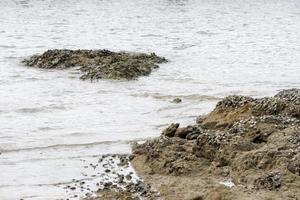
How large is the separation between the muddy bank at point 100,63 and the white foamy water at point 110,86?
1.69ft

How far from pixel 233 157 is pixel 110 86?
795 centimetres

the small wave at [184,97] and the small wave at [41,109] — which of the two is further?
the small wave at [184,97]

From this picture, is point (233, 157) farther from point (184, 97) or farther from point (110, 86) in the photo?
point (110, 86)

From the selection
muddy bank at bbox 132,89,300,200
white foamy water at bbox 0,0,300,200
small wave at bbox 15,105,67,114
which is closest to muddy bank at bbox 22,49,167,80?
white foamy water at bbox 0,0,300,200

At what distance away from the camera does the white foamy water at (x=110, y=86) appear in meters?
9.80

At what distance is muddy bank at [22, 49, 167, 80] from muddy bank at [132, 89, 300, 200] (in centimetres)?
702

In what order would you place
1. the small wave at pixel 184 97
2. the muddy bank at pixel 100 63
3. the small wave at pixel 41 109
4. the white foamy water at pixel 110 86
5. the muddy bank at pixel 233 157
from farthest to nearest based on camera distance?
the muddy bank at pixel 100 63 → the small wave at pixel 184 97 → the small wave at pixel 41 109 → the white foamy water at pixel 110 86 → the muddy bank at pixel 233 157

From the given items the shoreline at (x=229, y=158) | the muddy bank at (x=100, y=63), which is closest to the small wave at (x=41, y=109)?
the muddy bank at (x=100, y=63)

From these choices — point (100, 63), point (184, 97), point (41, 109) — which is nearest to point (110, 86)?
point (184, 97)

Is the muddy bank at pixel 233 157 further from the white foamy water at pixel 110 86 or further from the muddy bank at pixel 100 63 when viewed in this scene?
the muddy bank at pixel 100 63

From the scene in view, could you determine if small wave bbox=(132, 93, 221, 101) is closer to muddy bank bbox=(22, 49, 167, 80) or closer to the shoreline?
muddy bank bbox=(22, 49, 167, 80)

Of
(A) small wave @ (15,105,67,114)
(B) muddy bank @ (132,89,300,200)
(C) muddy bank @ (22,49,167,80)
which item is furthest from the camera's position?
(C) muddy bank @ (22,49,167,80)

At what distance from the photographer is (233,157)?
8.43 m

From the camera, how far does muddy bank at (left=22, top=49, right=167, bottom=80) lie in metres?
17.2
